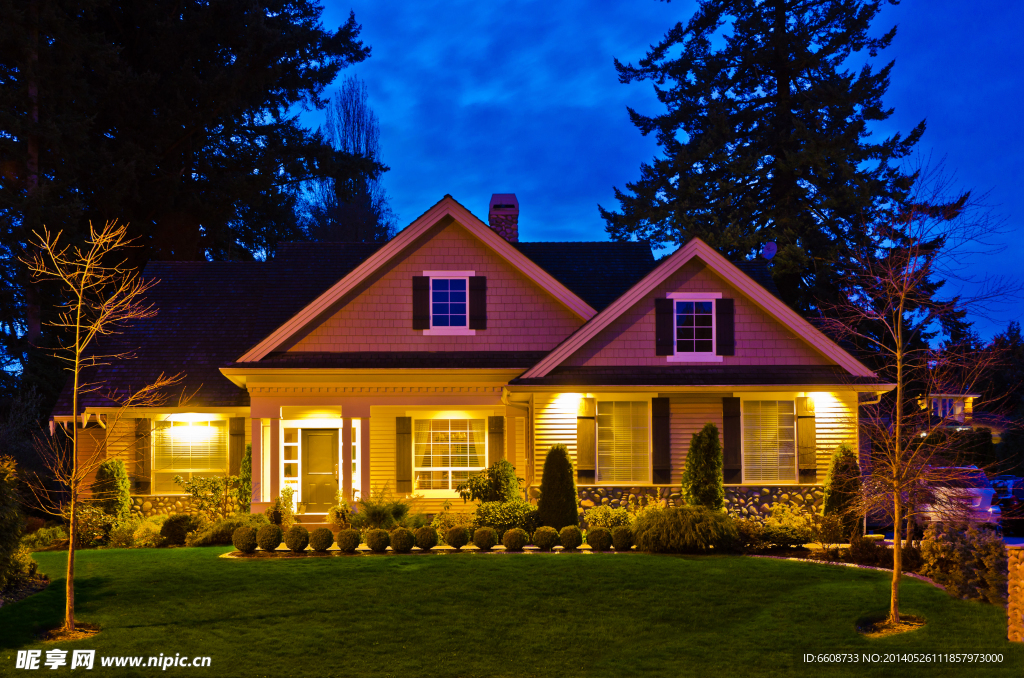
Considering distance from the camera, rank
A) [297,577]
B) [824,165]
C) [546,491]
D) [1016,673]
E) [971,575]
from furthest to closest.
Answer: [824,165] → [546,491] → [297,577] → [971,575] → [1016,673]

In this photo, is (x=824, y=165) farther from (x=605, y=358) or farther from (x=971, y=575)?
(x=971, y=575)

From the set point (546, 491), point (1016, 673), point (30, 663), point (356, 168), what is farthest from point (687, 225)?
point (30, 663)

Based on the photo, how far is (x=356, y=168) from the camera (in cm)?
3406

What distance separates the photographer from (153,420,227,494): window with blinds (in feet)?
63.1

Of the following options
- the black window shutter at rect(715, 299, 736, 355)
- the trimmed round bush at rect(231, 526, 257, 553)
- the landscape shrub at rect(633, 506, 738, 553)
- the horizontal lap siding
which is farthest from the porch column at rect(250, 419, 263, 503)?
the black window shutter at rect(715, 299, 736, 355)

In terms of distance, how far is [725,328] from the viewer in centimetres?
1792

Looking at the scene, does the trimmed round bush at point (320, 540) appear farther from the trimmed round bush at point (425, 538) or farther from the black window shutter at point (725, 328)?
the black window shutter at point (725, 328)

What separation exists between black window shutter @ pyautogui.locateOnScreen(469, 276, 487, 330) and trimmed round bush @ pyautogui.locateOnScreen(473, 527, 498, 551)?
5.61 m

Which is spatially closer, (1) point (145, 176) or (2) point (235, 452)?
(2) point (235, 452)

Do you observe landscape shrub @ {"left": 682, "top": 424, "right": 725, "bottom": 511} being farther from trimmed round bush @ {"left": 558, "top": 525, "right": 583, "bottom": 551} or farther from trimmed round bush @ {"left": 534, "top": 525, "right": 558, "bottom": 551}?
trimmed round bush @ {"left": 534, "top": 525, "right": 558, "bottom": 551}

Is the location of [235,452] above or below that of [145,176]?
below

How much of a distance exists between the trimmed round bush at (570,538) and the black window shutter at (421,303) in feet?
20.2

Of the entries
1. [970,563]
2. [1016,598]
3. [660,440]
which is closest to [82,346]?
[660,440]

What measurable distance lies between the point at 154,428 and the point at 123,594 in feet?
27.5
